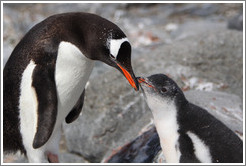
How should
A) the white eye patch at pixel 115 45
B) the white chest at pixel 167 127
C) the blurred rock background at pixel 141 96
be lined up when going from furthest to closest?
1. the blurred rock background at pixel 141 96
2. the white chest at pixel 167 127
3. the white eye patch at pixel 115 45

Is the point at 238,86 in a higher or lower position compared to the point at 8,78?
lower

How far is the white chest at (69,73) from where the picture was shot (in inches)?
117

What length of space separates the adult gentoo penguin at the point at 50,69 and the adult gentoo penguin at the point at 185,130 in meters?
0.51

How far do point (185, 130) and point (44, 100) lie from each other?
3.12 feet

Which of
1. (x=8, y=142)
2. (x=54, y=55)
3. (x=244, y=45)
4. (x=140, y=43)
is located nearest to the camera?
(x=54, y=55)

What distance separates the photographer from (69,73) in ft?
10.1

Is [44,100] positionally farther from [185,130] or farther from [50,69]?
[185,130]

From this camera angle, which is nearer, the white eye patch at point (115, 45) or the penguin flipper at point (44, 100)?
the white eye patch at point (115, 45)

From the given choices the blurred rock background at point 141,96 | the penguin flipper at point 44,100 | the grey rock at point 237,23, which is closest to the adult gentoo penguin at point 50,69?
the penguin flipper at point 44,100

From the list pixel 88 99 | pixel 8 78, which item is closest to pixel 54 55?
pixel 8 78

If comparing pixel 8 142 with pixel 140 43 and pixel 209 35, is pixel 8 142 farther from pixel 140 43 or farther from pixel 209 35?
pixel 140 43

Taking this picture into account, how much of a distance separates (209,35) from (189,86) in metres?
0.80

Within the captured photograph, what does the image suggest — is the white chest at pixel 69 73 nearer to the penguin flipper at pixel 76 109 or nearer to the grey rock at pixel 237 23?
the penguin flipper at pixel 76 109

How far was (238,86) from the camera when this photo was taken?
4.58 metres
